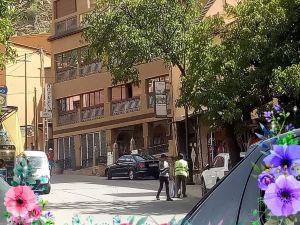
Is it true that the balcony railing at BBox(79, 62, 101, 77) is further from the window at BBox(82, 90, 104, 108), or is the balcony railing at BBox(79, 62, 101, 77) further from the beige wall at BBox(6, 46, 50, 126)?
the beige wall at BBox(6, 46, 50, 126)

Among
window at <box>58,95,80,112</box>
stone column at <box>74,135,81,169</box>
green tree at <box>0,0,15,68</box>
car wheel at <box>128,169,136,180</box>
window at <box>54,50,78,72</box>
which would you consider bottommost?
car wheel at <box>128,169,136,180</box>

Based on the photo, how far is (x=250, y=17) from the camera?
15969 millimetres

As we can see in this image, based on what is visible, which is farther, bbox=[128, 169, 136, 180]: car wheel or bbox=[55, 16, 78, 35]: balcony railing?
bbox=[55, 16, 78, 35]: balcony railing

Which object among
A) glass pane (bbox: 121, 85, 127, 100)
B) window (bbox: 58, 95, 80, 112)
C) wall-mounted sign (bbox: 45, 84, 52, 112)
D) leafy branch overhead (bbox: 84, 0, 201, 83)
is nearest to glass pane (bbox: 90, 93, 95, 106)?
window (bbox: 58, 95, 80, 112)

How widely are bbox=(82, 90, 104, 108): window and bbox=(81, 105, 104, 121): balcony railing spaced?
0.44 metres

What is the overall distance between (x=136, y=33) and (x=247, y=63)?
8.16 meters

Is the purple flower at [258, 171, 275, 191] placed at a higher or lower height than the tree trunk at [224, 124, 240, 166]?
lower

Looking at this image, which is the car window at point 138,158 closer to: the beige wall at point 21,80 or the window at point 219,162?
the window at point 219,162

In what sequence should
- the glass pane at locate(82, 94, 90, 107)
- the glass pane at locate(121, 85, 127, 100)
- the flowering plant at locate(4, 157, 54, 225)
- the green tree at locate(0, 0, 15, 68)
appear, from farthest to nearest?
the glass pane at locate(82, 94, 90, 107), the glass pane at locate(121, 85, 127, 100), the green tree at locate(0, 0, 15, 68), the flowering plant at locate(4, 157, 54, 225)

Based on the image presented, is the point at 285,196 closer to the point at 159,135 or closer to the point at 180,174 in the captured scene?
the point at 180,174

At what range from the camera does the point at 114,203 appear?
1912cm

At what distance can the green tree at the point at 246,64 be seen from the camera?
14547 millimetres

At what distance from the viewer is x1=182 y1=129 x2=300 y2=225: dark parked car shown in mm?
3289

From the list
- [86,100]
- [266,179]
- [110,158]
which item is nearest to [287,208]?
[266,179]
